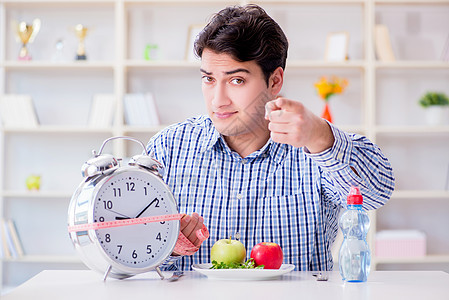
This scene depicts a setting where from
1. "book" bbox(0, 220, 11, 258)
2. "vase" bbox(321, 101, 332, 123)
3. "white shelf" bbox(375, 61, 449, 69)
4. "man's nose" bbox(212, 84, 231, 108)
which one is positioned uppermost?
"white shelf" bbox(375, 61, 449, 69)

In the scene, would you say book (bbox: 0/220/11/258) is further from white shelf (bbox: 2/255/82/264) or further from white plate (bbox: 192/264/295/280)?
white plate (bbox: 192/264/295/280)

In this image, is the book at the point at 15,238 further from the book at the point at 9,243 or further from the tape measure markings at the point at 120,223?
the tape measure markings at the point at 120,223

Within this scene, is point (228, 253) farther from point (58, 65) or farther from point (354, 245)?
point (58, 65)

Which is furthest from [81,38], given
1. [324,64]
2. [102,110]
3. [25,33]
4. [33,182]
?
[324,64]

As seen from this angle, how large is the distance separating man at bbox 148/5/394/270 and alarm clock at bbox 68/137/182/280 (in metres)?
0.42

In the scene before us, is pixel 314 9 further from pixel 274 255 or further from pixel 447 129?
pixel 274 255

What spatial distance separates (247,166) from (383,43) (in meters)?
2.18

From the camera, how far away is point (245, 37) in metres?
1.72

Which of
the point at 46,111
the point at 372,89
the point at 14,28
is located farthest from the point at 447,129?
the point at 14,28

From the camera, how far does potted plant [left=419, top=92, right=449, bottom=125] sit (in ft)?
12.0

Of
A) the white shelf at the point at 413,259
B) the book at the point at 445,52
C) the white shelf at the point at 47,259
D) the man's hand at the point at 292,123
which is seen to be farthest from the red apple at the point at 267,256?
the book at the point at 445,52

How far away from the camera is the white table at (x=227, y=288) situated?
1083 millimetres

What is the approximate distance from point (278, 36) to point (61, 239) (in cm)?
259

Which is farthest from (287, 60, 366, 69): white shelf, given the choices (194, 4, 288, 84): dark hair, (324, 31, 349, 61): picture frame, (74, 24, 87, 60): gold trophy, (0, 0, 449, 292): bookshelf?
(194, 4, 288, 84): dark hair
